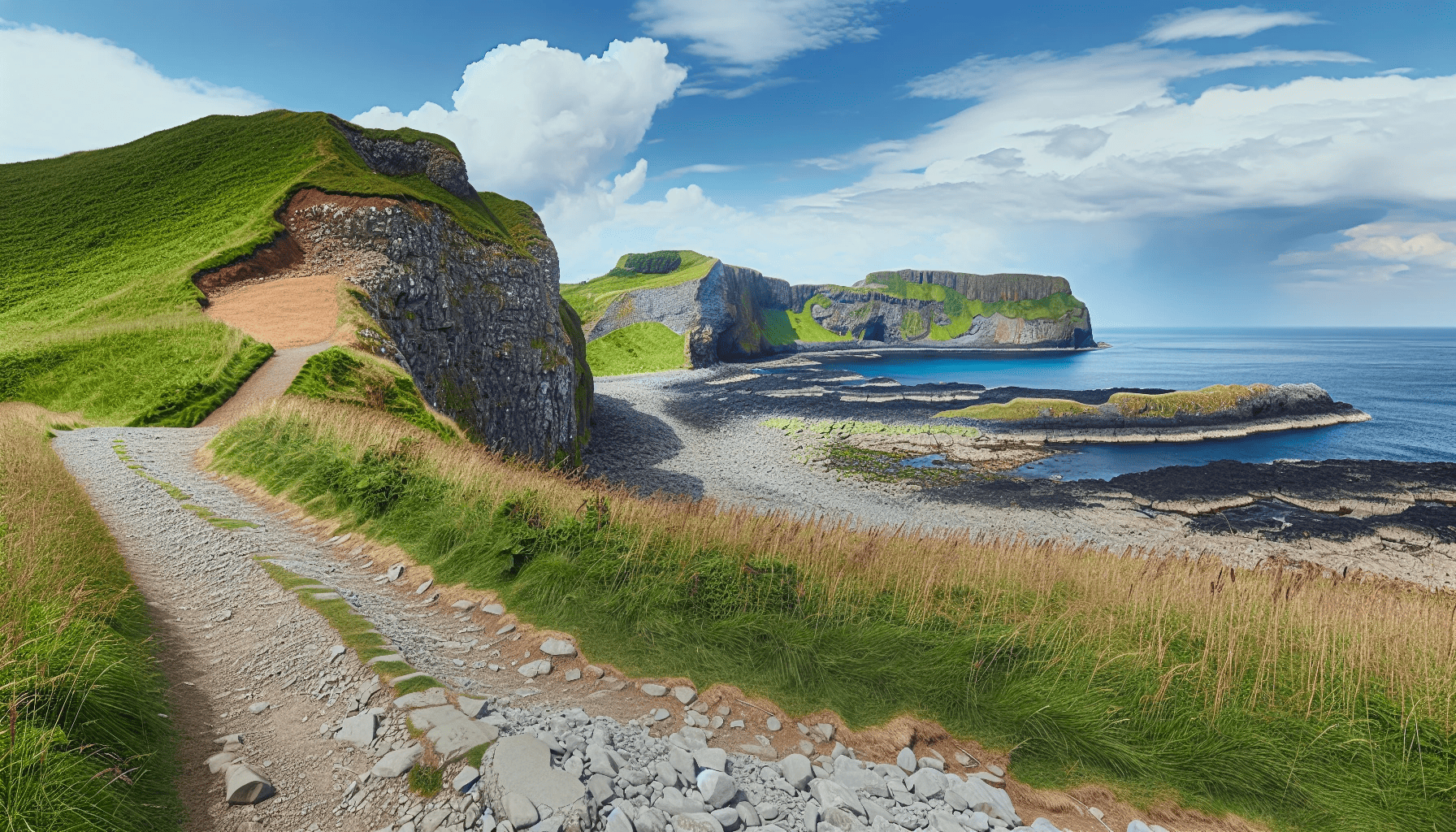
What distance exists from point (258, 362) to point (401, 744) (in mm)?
23018

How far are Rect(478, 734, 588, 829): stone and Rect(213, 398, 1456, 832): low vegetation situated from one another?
2.73m

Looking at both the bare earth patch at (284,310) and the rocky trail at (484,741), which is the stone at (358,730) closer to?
the rocky trail at (484,741)

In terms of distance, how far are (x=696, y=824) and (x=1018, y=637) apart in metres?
5.14

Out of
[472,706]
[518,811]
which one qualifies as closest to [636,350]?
[472,706]

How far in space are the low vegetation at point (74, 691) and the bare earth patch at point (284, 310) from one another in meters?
20.3

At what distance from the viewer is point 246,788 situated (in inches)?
178

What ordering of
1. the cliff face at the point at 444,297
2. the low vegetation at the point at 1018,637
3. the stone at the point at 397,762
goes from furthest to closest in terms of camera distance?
the cliff face at the point at 444,297 < the low vegetation at the point at 1018,637 < the stone at the point at 397,762

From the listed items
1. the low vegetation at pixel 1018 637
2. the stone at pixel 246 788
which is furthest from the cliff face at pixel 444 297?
the stone at pixel 246 788

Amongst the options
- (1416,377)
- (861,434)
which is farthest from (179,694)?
(1416,377)

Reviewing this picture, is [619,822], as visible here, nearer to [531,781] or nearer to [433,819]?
[531,781]

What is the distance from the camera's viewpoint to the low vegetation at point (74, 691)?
373 cm

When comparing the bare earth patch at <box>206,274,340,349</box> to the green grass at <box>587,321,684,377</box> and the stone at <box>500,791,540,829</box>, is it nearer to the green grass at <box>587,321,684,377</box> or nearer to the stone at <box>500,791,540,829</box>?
the stone at <box>500,791,540,829</box>

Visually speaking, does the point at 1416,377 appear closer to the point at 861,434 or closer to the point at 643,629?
the point at 861,434

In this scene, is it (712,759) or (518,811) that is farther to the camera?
(712,759)
